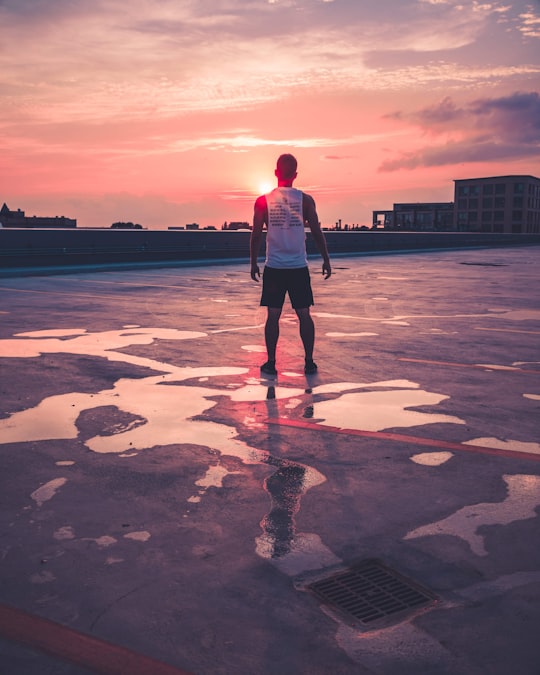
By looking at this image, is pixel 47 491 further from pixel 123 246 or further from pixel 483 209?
pixel 483 209

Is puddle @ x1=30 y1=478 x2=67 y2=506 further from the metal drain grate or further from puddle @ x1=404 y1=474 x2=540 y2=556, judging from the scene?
puddle @ x1=404 y1=474 x2=540 y2=556

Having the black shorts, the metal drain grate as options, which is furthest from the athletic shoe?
the metal drain grate

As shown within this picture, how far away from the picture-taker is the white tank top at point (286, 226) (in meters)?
6.76

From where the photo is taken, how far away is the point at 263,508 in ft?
11.5

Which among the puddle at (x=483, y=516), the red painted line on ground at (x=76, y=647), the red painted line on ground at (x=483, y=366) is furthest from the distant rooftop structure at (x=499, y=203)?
the red painted line on ground at (x=76, y=647)

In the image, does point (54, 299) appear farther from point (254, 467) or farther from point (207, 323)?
point (254, 467)

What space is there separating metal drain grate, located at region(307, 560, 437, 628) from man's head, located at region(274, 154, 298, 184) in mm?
4522

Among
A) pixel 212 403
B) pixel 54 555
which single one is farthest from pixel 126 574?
pixel 212 403

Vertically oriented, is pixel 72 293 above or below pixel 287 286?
below

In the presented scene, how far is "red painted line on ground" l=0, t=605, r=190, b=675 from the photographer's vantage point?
225 cm

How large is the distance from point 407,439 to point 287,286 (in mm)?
2625

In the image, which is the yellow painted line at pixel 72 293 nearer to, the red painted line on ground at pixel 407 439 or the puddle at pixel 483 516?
the red painted line on ground at pixel 407 439

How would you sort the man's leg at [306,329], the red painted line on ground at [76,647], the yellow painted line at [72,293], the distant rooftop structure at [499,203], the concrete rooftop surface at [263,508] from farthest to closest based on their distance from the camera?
the distant rooftop structure at [499,203] → the yellow painted line at [72,293] → the man's leg at [306,329] → the concrete rooftop surface at [263,508] → the red painted line on ground at [76,647]

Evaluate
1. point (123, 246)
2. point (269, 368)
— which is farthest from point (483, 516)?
point (123, 246)
